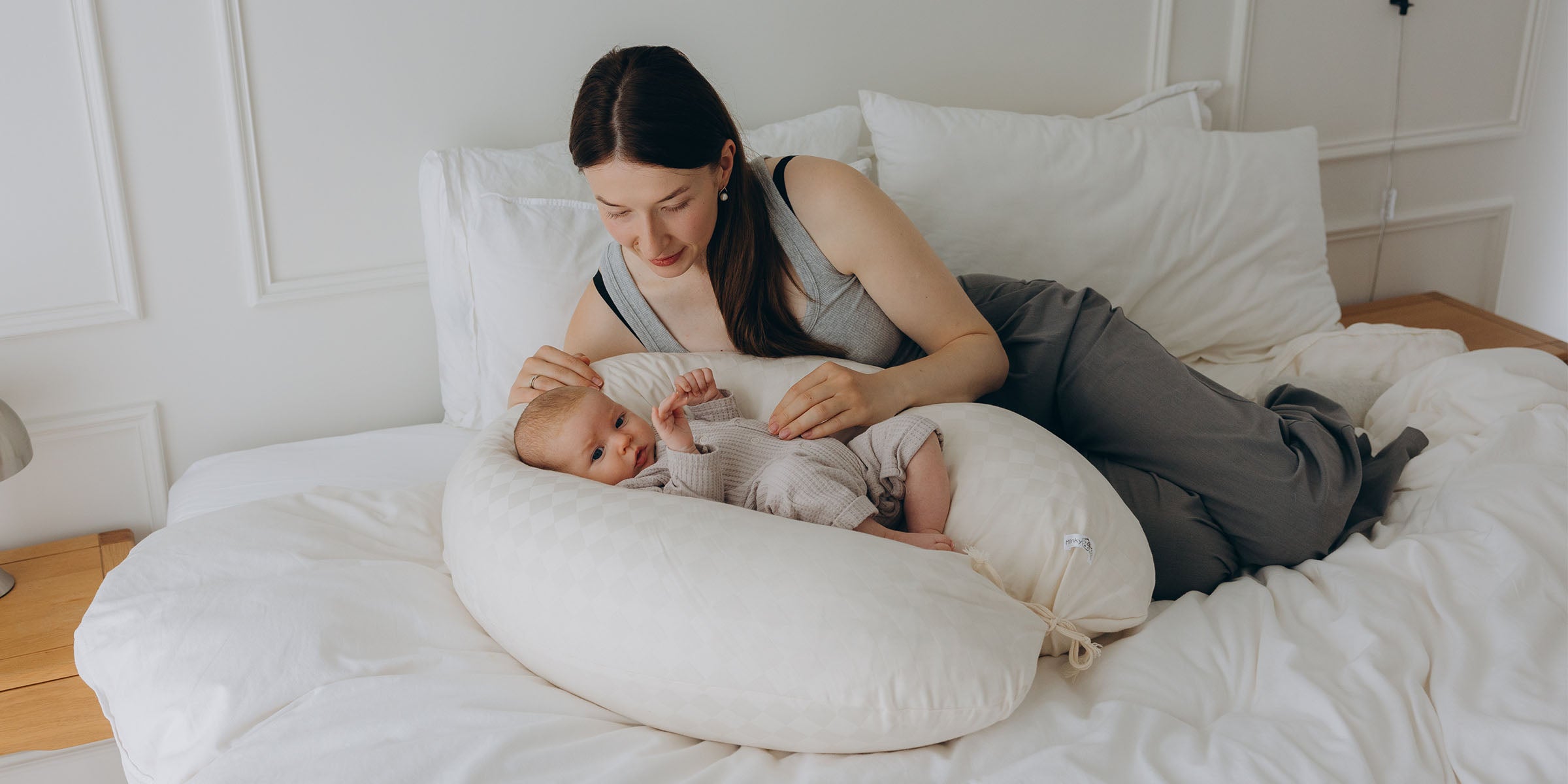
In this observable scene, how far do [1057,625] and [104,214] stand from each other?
153 cm

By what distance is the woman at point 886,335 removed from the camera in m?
1.32

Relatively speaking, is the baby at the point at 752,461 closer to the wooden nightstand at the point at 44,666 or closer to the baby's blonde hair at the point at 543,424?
the baby's blonde hair at the point at 543,424

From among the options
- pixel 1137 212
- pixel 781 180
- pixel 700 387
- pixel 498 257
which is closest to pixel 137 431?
pixel 498 257

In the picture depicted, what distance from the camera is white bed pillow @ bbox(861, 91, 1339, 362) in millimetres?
1931

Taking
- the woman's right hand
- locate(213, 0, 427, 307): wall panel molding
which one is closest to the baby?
the woman's right hand

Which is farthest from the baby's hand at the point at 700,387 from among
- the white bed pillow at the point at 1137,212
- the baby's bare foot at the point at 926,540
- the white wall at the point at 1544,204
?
the white wall at the point at 1544,204

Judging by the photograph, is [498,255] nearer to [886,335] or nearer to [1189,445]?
[886,335]

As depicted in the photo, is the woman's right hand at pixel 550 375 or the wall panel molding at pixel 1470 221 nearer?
the woman's right hand at pixel 550 375

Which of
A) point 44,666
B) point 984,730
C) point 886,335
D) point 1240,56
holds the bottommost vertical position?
point 44,666

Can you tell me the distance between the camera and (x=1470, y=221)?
8.75ft

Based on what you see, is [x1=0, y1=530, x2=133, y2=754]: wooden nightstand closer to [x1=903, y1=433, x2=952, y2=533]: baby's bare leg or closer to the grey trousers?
[x1=903, y1=433, x2=952, y2=533]: baby's bare leg

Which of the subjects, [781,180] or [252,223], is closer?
[781,180]

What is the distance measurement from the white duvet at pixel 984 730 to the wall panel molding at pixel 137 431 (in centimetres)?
56

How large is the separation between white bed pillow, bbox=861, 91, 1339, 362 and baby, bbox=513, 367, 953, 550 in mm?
766
